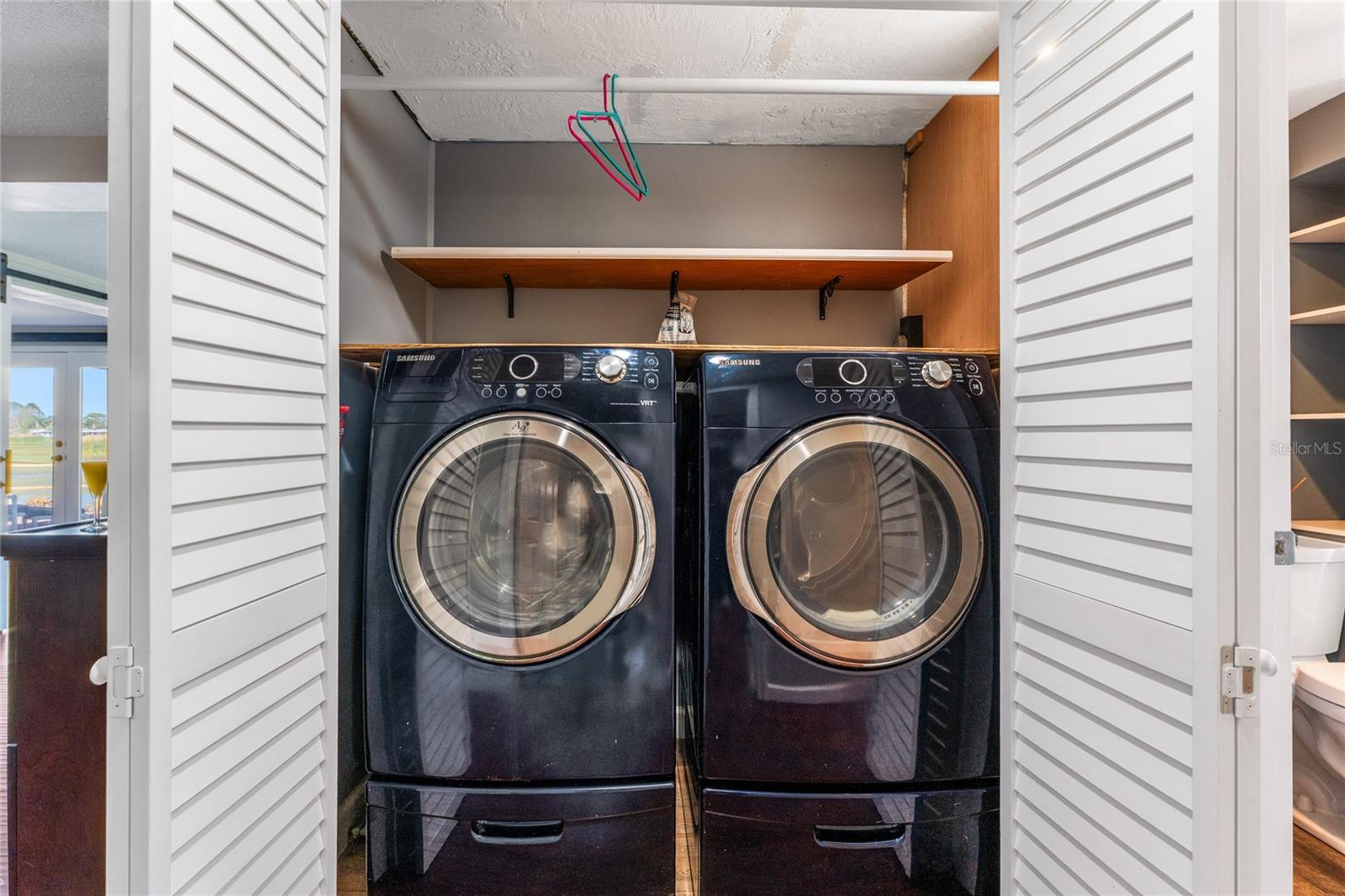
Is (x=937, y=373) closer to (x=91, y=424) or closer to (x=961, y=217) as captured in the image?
(x=961, y=217)

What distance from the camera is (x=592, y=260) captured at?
1941mm

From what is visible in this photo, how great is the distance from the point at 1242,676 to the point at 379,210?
217cm

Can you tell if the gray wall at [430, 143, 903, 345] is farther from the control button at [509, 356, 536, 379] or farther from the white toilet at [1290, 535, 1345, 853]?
the white toilet at [1290, 535, 1345, 853]

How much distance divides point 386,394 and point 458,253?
634mm

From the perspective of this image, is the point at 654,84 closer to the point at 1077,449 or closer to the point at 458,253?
the point at 458,253

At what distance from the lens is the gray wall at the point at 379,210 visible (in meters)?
1.71

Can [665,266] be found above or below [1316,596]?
above

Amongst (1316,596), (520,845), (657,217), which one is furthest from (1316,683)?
(657,217)

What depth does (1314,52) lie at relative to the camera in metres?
0.76

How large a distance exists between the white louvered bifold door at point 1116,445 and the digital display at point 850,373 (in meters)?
0.29

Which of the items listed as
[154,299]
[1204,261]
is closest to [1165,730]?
[1204,261]

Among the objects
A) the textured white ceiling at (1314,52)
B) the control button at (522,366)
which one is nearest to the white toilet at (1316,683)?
the textured white ceiling at (1314,52)

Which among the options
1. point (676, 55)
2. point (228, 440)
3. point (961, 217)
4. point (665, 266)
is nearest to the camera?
point (228, 440)

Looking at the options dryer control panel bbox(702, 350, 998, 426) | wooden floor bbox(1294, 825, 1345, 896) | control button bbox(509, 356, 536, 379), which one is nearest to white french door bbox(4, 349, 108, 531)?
control button bbox(509, 356, 536, 379)
